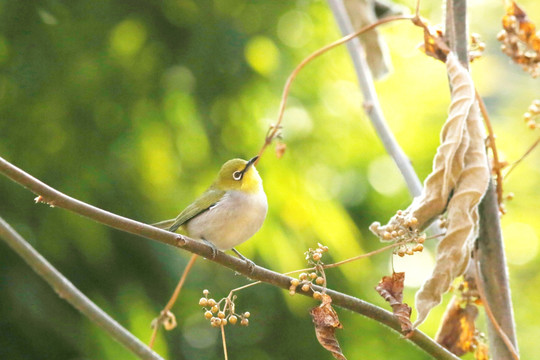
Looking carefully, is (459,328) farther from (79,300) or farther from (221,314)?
(79,300)

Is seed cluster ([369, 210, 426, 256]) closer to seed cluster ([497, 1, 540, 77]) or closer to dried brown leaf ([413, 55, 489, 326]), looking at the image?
dried brown leaf ([413, 55, 489, 326])

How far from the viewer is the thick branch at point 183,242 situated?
3.42ft

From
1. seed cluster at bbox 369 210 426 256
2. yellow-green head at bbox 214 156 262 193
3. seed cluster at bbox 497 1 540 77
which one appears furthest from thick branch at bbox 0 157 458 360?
yellow-green head at bbox 214 156 262 193

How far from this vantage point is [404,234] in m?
1.33

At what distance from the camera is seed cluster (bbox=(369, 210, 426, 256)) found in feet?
4.23

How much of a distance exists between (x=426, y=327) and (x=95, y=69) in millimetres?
1765

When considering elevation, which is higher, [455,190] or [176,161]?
[176,161]

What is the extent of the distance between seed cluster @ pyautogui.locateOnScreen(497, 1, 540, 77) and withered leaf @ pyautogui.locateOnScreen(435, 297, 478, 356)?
548 millimetres

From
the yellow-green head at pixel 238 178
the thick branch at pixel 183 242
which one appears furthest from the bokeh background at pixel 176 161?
the thick branch at pixel 183 242

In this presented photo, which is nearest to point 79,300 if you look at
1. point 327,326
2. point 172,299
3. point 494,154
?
point 172,299

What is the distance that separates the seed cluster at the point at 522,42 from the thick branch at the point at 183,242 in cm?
76

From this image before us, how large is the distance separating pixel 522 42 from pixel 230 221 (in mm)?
909

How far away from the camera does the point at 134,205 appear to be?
3109 mm

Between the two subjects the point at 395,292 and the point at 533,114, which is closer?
the point at 395,292
